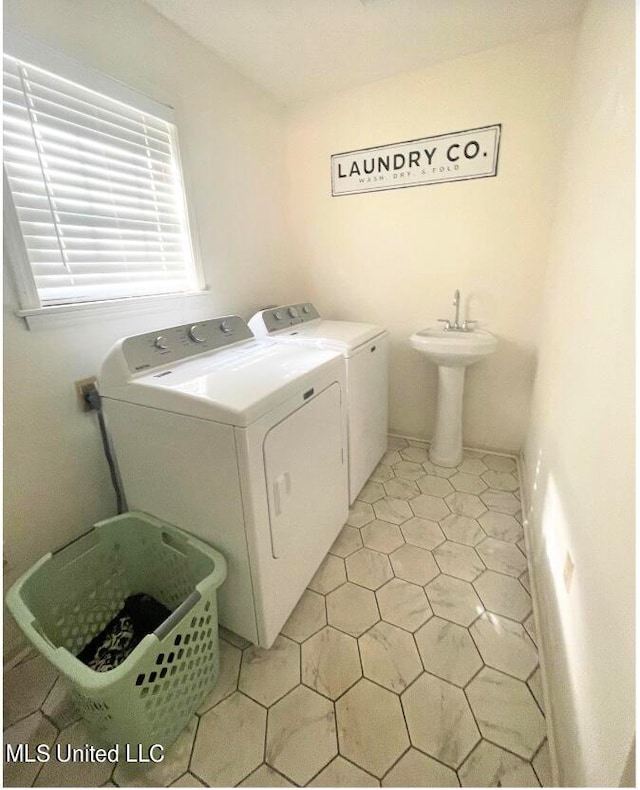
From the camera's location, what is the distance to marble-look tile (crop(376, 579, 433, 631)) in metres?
1.36

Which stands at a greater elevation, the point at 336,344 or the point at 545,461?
the point at 336,344

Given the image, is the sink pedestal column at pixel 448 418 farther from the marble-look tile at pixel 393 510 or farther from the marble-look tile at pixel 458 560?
the marble-look tile at pixel 458 560

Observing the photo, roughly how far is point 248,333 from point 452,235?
4.67ft

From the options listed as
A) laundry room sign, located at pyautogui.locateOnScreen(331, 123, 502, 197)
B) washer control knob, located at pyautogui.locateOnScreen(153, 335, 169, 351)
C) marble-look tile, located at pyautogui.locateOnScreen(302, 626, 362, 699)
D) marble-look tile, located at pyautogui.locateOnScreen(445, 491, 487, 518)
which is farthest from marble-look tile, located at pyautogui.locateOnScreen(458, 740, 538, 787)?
laundry room sign, located at pyautogui.locateOnScreen(331, 123, 502, 197)

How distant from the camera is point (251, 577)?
1.15 metres

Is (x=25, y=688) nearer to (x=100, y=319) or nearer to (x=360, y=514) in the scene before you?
(x=100, y=319)

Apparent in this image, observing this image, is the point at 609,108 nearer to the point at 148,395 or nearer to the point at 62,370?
the point at 148,395

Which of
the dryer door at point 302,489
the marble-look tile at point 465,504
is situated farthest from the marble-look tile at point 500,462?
the dryer door at point 302,489

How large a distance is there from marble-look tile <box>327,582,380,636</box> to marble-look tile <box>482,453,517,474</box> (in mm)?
1331

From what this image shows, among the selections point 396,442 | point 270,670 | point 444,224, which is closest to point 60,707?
point 270,670

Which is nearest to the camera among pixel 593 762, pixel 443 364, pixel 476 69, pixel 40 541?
pixel 593 762

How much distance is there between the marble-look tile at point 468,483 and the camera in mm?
2110

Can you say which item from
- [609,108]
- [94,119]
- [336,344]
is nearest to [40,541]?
[336,344]

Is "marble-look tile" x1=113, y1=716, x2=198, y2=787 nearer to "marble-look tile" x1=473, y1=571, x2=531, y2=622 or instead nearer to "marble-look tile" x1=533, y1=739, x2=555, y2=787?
"marble-look tile" x1=533, y1=739, x2=555, y2=787
